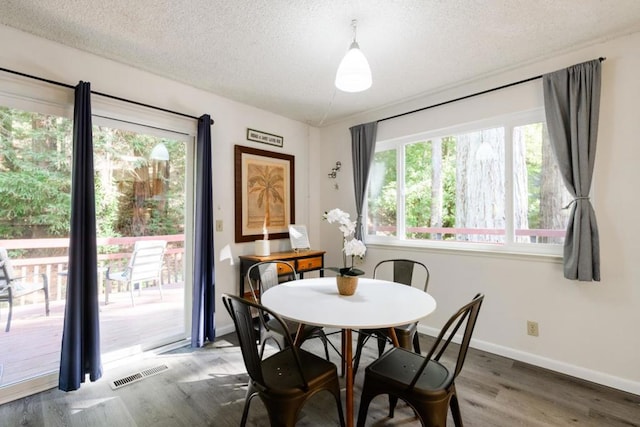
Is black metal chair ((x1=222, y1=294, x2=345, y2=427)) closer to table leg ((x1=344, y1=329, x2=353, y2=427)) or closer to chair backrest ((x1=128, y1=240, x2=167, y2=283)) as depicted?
table leg ((x1=344, y1=329, x2=353, y2=427))

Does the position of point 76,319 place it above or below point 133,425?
above

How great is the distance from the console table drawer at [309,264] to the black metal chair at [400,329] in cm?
69

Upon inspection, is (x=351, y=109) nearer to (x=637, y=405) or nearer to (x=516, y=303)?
(x=516, y=303)

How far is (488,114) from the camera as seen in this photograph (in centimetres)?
279

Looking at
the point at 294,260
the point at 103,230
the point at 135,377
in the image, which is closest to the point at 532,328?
the point at 294,260

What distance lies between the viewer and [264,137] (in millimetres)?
3645

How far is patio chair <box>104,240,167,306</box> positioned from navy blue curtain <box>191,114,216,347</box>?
0.33m

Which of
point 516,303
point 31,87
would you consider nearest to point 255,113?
point 31,87

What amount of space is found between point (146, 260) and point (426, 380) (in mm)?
2503

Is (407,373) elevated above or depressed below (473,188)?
below

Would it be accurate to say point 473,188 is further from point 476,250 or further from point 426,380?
point 426,380

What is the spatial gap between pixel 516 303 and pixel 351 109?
2.59m

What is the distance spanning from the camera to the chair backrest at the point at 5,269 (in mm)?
2107

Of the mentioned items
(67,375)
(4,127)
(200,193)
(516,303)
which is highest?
(4,127)
